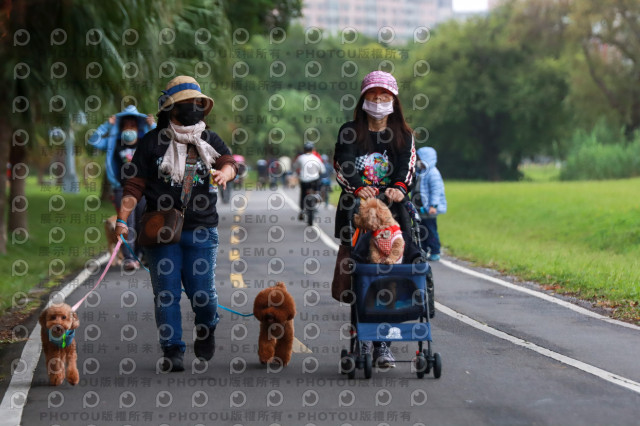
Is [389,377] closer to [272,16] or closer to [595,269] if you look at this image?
[595,269]

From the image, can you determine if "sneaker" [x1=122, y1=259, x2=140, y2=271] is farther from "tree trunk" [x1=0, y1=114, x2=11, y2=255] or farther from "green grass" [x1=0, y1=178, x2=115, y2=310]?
"tree trunk" [x1=0, y1=114, x2=11, y2=255]

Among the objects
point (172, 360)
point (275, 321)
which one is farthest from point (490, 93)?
point (172, 360)

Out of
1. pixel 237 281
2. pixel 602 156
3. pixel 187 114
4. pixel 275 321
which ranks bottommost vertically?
pixel 237 281

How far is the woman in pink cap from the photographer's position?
7.34 meters

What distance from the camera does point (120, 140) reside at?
45.0 feet

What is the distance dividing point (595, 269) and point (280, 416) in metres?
9.04

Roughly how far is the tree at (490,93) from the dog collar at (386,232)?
5908 centimetres

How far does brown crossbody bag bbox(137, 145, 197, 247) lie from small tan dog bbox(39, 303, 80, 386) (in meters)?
Result: 0.74

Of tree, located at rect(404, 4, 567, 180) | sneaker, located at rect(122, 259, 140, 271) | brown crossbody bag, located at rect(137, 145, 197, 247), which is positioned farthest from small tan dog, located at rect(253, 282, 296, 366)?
tree, located at rect(404, 4, 567, 180)

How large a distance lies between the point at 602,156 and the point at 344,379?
3846 centimetres

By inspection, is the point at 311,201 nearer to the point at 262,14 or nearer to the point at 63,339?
the point at 262,14

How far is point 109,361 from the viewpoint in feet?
26.3

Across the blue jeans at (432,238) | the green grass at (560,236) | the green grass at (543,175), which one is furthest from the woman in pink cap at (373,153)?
the green grass at (543,175)

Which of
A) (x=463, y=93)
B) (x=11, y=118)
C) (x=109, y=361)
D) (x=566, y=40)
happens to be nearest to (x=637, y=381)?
(x=109, y=361)
